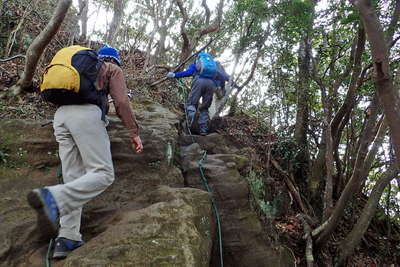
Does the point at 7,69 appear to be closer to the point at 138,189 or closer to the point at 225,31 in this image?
the point at 138,189

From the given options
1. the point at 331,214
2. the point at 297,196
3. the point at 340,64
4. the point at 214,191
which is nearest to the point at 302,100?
the point at 340,64

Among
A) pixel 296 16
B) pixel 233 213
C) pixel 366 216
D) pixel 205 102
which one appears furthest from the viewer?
pixel 205 102

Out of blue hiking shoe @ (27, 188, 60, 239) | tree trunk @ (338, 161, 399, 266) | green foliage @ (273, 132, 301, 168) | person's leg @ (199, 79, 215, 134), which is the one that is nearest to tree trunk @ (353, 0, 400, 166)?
blue hiking shoe @ (27, 188, 60, 239)

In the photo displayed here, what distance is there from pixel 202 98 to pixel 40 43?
3943 mm

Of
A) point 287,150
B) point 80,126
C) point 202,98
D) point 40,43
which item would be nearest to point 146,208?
point 80,126

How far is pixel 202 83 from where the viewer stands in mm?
7902

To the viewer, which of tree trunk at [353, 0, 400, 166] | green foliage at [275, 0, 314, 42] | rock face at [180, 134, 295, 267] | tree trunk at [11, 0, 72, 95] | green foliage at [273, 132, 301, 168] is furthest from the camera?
green foliage at [273, 132, 301, 168]

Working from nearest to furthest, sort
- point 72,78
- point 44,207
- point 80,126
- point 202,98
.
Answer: point 44,207, point 72,78, point 80,126, point 202,98

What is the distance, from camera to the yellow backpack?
3320 millimetres

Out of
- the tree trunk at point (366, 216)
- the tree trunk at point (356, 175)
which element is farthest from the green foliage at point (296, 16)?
the tree trunk at point (366, 216)

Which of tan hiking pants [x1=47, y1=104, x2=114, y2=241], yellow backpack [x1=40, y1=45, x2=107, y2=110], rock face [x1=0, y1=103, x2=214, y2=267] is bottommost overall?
rock face [x1=0, y1=103, x2=214, y2=267]

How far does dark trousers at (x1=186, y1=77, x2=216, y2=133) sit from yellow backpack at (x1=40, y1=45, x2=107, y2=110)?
4.48 meters

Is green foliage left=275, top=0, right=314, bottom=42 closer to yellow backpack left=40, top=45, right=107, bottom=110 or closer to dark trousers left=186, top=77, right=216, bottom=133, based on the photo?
dark trousers left=186, top=77, right=216, bottom=133

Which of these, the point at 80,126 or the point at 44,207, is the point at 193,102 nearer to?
the point at 80,126
